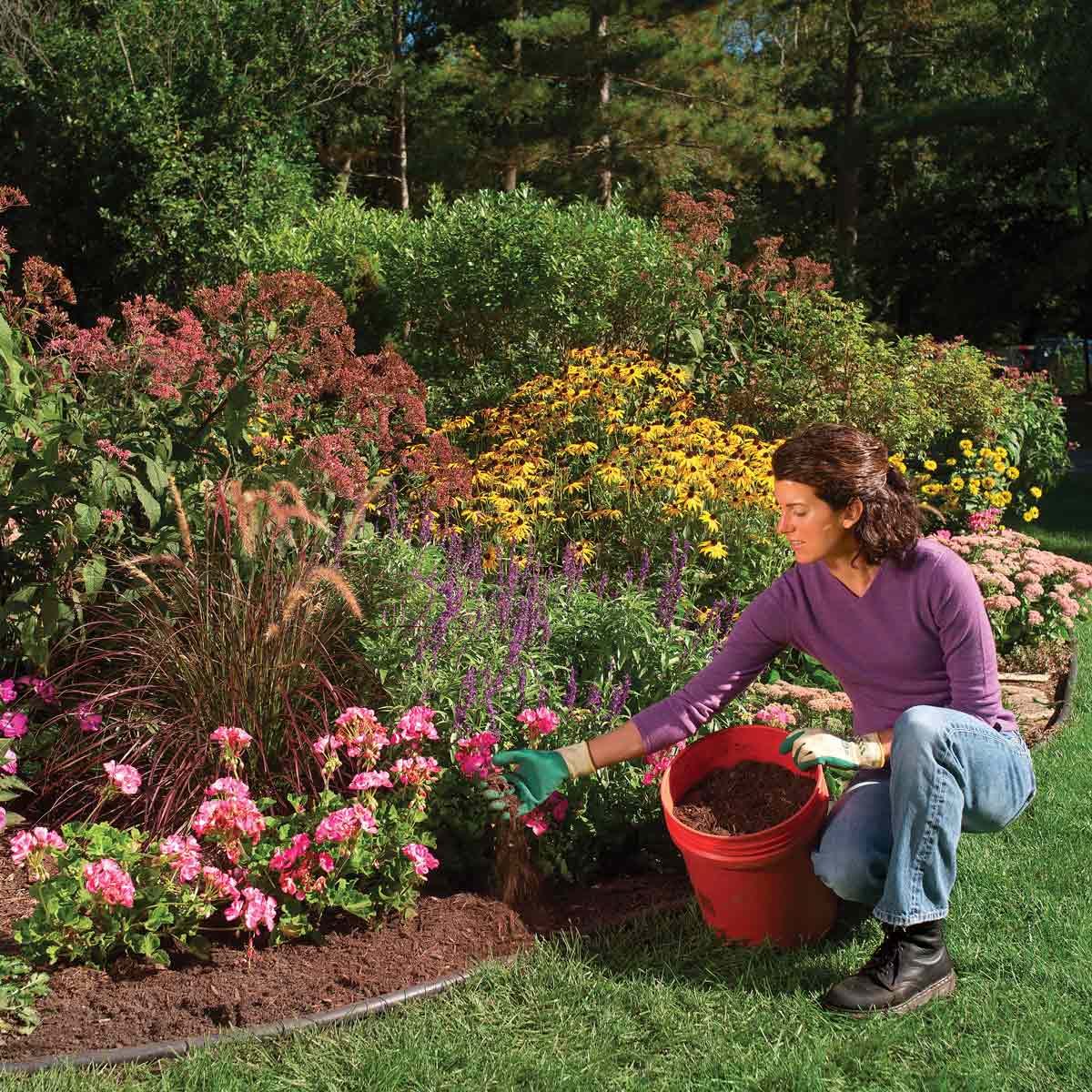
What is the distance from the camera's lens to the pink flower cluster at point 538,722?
3.50 metres

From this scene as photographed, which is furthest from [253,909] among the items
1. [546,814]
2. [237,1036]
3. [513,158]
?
[513,158]

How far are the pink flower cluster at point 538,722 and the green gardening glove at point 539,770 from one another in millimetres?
222

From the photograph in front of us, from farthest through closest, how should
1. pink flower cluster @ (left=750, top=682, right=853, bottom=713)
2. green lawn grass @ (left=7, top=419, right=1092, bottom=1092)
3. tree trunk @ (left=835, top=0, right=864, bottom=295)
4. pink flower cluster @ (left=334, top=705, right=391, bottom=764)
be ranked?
tree trunk @ (left=835, top=0, right=864, bottom=295), pink flower cluster @ (left=750, top=682, right=853, bottom=713), pink flower cluster @ (left=334, top=705, right=391, bottom=764), green lawn grass @ (left=7, top=419, right=1092, bottom=1092)

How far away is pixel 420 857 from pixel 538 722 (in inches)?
20.4

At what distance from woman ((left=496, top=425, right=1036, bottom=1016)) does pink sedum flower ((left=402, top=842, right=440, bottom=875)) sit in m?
0.26

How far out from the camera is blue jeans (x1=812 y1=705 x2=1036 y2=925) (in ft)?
9.43

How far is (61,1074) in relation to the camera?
8.79 ft

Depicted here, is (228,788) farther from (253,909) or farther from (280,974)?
(280,974)

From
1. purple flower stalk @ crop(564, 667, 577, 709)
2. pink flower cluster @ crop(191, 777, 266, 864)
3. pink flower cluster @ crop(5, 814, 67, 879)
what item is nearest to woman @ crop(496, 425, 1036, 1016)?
purple flower stalk @ crop(564, 667, 577, 709)

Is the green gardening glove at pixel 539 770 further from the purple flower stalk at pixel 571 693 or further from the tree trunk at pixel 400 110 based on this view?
the tree trunk at pixel 400 110

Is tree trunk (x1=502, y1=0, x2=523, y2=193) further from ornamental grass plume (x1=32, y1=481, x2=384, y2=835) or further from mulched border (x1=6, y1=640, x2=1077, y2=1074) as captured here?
mulched border (x1=6, y1=640, x2=1077, y2=1074)

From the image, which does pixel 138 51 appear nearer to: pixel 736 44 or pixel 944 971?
pixel 944 971

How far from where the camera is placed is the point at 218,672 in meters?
3.63

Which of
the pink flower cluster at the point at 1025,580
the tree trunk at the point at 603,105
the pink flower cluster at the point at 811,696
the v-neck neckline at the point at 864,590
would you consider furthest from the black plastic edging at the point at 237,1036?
the tree trunk at the point at 603,105
